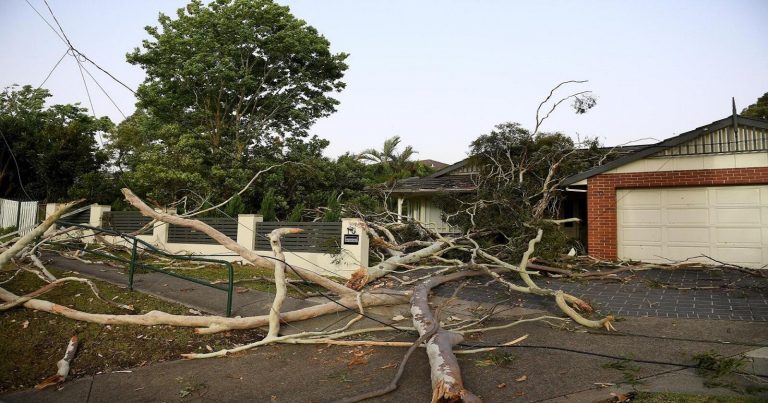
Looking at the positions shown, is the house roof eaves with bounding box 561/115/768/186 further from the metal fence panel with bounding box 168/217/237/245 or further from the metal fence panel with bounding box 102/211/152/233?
the metal fence panel with bounding box 102/211/152/233

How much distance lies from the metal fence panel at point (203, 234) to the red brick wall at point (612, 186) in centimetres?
1017

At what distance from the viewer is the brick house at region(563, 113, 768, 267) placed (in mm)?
10734

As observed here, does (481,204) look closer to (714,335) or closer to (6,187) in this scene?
(714,335)

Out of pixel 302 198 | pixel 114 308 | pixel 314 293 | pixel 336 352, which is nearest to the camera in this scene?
pixel 336 352

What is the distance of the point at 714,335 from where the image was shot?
549cm

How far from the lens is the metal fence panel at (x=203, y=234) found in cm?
1322

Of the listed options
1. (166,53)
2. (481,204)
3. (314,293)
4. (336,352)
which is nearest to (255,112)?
(166,53)

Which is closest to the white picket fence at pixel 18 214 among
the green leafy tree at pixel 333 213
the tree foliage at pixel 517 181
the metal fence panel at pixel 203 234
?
the metal fence panel at pixel 203 234

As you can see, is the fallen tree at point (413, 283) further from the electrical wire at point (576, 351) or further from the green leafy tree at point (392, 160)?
the green leafy tree at point (392, 160)

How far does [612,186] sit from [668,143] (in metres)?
1.70

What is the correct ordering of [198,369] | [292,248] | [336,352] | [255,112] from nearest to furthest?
[198,369]
[336,352]
[292,248]
[255,112]

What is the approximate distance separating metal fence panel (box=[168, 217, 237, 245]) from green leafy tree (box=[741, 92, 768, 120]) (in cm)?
2742

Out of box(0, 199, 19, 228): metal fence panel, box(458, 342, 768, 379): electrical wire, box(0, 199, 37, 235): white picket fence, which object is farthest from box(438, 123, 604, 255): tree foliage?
box(0, 199, 19, 228): metal fence panel

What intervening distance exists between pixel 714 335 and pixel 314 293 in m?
6.11
